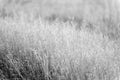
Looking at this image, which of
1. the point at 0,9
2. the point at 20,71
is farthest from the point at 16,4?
the point at 20,71

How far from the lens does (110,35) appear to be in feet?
13.4

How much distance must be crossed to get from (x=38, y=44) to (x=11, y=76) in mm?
635

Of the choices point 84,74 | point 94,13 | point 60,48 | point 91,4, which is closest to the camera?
point 84,74

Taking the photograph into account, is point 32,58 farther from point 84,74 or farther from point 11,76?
point 84,74

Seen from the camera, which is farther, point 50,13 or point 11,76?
point 50,13

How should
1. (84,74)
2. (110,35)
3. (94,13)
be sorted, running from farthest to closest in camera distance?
(94,13) → (110,35) → (84,74)

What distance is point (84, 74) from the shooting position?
109 inches

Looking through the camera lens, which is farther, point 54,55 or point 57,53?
point 54,55

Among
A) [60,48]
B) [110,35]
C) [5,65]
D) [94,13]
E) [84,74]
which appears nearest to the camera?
[84,74]

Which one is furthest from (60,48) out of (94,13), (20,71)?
(94,13)

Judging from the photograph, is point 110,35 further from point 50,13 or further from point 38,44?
point 50,13

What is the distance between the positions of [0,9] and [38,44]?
261 centimetres

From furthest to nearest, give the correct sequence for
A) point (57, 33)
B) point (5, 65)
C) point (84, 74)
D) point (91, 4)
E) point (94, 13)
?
1. point (91, 4)
2. point (94, 13)
3. point (57, 33)
4. point (5, 65)
5. point (84, 74)

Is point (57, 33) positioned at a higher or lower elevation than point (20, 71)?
higher
